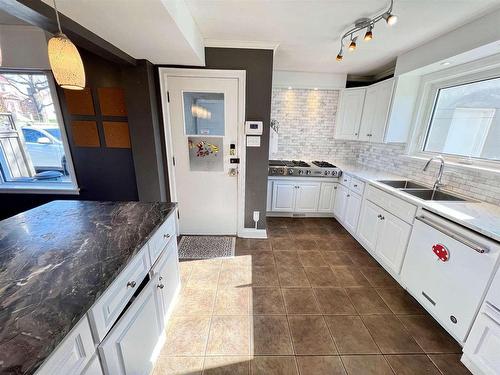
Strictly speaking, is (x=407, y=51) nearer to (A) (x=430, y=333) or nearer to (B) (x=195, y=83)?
(B) (x=195, y=83)

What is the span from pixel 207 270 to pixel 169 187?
1.17m

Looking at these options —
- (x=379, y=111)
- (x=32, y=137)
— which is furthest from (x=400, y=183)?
(x=32, y=137)

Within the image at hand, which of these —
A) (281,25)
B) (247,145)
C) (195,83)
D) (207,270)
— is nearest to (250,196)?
(247,145)

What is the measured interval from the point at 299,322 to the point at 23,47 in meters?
3.89

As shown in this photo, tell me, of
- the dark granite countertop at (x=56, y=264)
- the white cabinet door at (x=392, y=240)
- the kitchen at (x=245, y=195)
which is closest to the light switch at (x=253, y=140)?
the kitchen at (x=245, y=195)

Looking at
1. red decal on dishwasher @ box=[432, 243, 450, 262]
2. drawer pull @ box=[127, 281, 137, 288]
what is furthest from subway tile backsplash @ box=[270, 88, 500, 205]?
drawer pull @ box=[127, 281, 137, 288]

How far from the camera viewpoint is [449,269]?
4.94 ft

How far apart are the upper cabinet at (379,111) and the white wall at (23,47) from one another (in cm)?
396

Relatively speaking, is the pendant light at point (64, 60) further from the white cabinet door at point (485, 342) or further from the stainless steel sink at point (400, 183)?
the stainless steel sink at point (400, 183)

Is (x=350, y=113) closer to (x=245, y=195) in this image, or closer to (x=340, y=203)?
(x=340, y=203)

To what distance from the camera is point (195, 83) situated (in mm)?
2379

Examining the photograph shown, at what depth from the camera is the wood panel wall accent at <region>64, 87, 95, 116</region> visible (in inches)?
91.0

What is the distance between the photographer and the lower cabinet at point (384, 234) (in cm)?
199

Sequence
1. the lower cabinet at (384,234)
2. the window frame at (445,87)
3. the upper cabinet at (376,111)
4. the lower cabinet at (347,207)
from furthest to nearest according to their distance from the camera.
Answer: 1. the lower cabinet at (347,207)
2. the upper cabinet at (376,111)
3. the lower cabinet at (384,234)
4. the window frame at (445,87)
